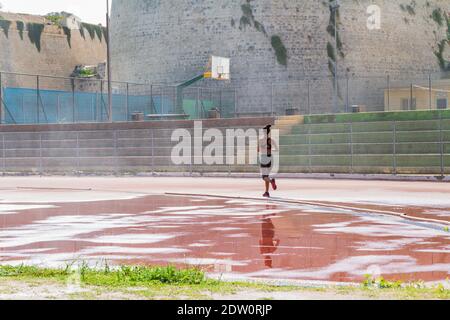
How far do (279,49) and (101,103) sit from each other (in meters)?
14.0

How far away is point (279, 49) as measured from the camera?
209ft

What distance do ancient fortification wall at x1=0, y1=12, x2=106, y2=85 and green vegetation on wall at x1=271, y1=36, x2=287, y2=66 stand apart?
26.6 m

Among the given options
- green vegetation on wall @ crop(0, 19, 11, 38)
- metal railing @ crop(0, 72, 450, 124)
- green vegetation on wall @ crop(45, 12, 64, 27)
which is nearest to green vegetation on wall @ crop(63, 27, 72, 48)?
green vegetation on wall @ crop(45, 12, 64, 27)

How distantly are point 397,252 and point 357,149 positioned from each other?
25.3 metres

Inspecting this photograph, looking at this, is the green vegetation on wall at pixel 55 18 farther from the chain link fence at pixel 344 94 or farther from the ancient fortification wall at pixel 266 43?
the chain link fence at pixel 344 94

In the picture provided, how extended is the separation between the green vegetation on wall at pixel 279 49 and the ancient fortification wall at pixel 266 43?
7cm

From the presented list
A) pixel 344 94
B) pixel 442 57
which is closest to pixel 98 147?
pixel 344 94

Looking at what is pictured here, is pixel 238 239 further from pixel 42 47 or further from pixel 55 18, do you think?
pixel 55 18

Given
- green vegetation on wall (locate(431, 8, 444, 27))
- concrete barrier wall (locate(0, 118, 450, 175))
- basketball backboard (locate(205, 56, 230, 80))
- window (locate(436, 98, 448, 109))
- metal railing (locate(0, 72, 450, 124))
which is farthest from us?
green vegetation on wall (locate(431, 8, 444, 27))

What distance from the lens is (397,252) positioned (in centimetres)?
1303

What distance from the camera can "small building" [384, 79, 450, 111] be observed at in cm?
5788

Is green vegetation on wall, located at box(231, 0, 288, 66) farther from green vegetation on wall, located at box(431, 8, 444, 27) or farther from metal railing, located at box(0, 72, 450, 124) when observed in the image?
green vegetation on wall, located at box(431, 8, 444, 27)

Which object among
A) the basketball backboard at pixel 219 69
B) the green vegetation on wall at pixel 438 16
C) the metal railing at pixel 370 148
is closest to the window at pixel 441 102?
the basketball backboard at pixel 219 69

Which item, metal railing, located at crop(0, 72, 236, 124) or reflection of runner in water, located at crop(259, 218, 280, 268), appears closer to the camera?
reflection of runner in water, located at crop(259, 218, 280, 268)
